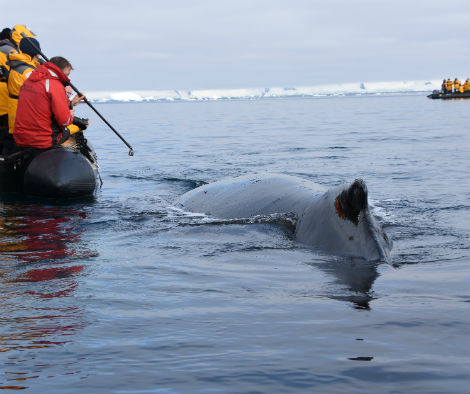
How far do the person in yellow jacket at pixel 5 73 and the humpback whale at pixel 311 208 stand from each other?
4.92m

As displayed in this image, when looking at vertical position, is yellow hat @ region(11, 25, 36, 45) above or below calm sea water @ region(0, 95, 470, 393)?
above

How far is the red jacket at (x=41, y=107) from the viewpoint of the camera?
1227 centimetres

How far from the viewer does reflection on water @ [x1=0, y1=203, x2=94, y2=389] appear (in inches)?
179

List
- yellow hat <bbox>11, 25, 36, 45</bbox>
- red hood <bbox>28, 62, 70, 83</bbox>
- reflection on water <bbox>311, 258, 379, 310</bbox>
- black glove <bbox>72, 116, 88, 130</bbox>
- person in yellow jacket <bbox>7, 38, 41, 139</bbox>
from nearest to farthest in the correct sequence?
1. reflection on water <bbox>311, 258, 379, 310</bbox>
2. red hood <bbox>28, 62, 70, 83</bbox>
3. person in yellow jacket <bbox>7, 38, 41, 139</bbox>
4. yellow hat <bbox>11, 25, 36, 45</bbox>
5. black glove <bbox>72, 116, 88, 130</bbox>

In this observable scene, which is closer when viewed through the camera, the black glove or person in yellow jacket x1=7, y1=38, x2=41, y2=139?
person in yellow jacket x1=7, y1=38, x2=41, y2=139

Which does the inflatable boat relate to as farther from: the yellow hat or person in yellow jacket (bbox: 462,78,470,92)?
person in yellow jacket (bbox: 462,78,470,92)

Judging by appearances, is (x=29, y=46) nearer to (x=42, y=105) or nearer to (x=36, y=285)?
(x=42, y=105)

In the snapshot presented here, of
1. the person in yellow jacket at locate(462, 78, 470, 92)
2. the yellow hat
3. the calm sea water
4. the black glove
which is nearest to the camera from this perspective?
the calm sea water

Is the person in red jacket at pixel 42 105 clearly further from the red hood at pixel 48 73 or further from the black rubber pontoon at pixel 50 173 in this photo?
the black rubber pontoon at pixel 50 173

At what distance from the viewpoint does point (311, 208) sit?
24.1 ft

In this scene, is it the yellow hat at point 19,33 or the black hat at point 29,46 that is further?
the yellow hat at point 19,33

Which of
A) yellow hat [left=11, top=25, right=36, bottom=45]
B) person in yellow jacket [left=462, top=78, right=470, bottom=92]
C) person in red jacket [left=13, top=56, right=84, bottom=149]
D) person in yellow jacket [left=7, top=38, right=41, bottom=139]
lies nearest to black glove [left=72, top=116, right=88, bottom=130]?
person in red jacket [left=13, top=56, right=84, bottom=149]

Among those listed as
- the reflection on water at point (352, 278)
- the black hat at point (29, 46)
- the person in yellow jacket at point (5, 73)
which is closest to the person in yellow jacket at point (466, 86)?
the person in yellow jacket at point (5, 73)

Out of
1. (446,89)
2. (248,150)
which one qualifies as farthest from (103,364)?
(446,89)
